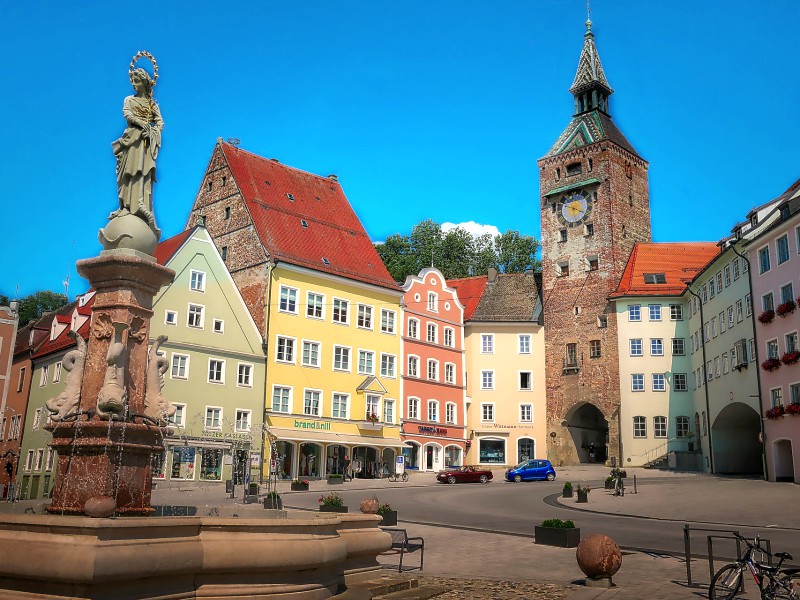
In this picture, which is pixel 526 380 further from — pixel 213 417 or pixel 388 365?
pixel 213 417

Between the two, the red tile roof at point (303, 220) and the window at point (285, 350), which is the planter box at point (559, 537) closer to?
the window at point (285, 350)

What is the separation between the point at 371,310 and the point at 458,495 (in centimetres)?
2114

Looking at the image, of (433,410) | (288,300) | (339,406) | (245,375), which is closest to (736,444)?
(433,410)

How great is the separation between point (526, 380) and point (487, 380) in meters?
3.02

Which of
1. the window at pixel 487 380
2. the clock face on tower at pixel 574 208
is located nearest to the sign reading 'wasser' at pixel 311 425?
the window at pixel 487 380

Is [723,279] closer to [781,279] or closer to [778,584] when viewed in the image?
[781,279]

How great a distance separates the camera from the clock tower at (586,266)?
59.4 meters

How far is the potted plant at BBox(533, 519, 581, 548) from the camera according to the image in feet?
60.3

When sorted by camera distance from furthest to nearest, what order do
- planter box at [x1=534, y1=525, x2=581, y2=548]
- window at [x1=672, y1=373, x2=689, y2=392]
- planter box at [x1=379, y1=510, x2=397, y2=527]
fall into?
window at [x1=672, y1=373, x2=689, y2=392], planter box at [x1=379, y1=510, x2=397, y2=527], planter box at [x1=534, y1=525, x2=581, y2=548]

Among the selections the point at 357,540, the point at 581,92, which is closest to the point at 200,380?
the point at 357,540

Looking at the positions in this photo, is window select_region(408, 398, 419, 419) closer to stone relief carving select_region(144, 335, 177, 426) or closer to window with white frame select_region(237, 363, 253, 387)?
window with white frame select_region(237, 363, 253, 387)

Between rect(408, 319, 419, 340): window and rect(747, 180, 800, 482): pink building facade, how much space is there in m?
23.8

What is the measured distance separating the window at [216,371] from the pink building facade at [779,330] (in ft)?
92.5

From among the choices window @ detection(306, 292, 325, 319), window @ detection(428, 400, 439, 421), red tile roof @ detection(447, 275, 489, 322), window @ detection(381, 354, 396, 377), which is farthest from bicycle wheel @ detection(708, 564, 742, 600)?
red tile roof @ detection(447, 275, 489, 322)
